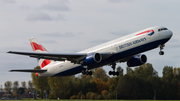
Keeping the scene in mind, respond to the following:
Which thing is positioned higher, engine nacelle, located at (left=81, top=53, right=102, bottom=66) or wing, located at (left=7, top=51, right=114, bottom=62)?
wing, located at (left=7, top=51, right=114, bottom=62)

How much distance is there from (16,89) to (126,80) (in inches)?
5150

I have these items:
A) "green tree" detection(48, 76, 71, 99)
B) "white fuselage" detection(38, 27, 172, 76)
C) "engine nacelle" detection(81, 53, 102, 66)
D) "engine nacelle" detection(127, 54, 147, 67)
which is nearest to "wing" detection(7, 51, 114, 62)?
"engine nacelle" detection(81, 53, 102, 66)

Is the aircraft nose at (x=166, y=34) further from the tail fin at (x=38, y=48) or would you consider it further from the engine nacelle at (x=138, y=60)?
the tail fin at (x=38, y=48)

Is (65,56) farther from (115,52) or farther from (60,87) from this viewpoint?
(60,87)

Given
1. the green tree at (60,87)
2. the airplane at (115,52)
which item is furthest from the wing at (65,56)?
the green tree at (60,87)

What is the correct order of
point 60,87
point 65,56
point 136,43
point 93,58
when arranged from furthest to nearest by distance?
point 60,87, point 65,56, point 93,58, point 136,43

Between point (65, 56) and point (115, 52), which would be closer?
point (115, 52)

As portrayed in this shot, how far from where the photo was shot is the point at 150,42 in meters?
37.8

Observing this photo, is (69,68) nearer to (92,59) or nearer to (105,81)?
(92,59)

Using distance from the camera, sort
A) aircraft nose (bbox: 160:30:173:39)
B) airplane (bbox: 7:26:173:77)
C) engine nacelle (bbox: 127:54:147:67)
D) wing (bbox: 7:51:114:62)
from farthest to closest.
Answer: engine nacelle (bbox: 127:54:147:67), wing (bbox: 7:51:114:62), airplane (bbox: 7:26:173:77), aircraft nose (bbox: 160:30:173:39)

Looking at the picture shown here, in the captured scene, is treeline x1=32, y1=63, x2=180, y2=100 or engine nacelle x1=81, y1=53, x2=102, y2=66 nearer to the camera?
engine nacelle x1=81, y1=53, x2=102, y2=66

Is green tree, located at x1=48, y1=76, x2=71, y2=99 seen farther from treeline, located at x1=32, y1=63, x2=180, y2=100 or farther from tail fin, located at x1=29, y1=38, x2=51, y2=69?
tail fin, located at x1=29, y1=38, x2=51, y2=69

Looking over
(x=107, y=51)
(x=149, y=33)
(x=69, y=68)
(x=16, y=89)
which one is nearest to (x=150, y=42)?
(x=149, y=33)

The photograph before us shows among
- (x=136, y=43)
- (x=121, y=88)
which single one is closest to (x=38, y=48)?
(x=136, y=43)
